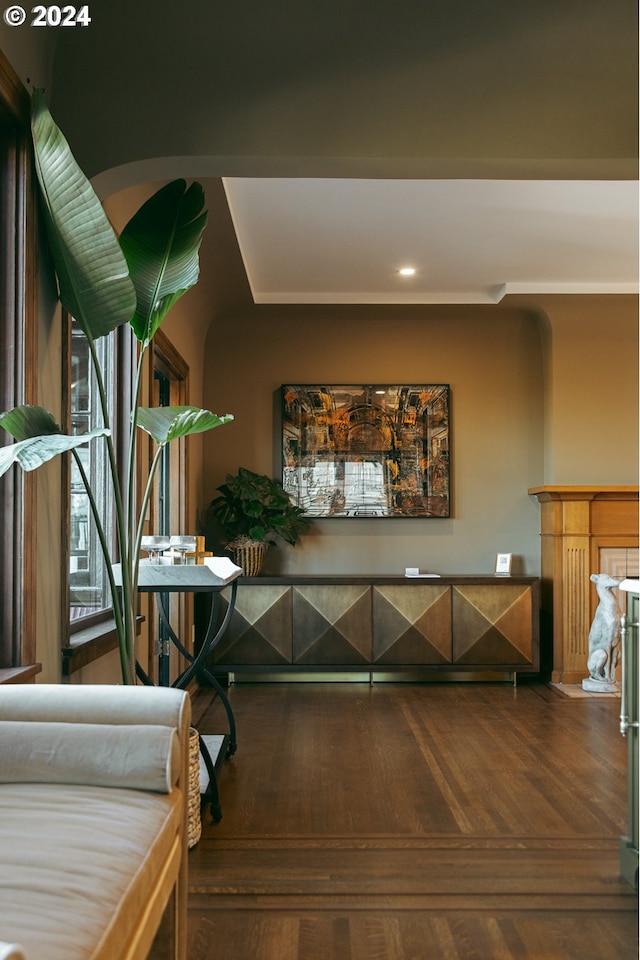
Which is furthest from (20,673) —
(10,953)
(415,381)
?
(415,381)

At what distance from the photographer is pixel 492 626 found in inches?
237

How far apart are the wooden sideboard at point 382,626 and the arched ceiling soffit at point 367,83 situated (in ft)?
11.9

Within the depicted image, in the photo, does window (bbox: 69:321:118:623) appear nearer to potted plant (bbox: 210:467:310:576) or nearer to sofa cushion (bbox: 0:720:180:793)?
sofa cushion (bbox: 0:720:180:793)

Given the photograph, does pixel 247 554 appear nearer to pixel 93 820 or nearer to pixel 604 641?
pixel 604 641

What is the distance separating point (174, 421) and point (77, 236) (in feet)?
1.87

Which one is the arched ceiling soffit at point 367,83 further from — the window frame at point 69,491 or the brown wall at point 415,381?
the brown wall at point 415,381

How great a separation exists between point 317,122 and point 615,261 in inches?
126

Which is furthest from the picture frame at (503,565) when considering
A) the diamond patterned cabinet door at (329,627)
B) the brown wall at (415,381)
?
the diamond patterned cabinet door at (329,627)

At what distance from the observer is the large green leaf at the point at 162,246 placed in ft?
8.64

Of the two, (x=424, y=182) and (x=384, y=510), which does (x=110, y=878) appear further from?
(x=384, y=510)

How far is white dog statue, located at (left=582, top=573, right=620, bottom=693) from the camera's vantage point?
18.6 feet

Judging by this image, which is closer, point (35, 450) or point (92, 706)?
point (92, 706)

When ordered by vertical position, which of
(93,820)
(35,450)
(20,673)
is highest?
(35,450)

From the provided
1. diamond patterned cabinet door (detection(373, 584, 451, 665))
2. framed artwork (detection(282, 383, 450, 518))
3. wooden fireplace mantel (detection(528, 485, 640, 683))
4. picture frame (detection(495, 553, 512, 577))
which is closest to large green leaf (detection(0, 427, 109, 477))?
diamond patterned cabinet door (detection(373, 584, 451, 665))
